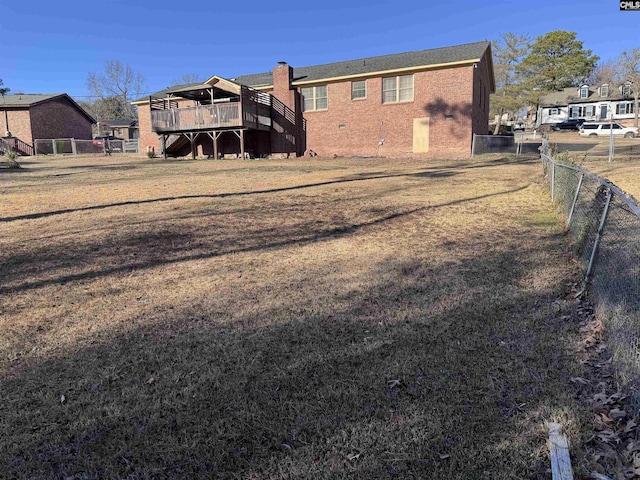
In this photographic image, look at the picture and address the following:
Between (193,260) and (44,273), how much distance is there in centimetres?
174

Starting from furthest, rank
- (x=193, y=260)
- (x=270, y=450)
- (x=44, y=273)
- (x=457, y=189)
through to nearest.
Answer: (x=457, y=189) → (x=193, y=260) → (x=44, y=273) → (x=270, y=450)

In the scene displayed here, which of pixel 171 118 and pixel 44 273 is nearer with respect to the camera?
pixel 44 273

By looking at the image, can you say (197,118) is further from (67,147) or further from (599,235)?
Answer: (599,235)

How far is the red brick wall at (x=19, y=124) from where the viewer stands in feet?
127

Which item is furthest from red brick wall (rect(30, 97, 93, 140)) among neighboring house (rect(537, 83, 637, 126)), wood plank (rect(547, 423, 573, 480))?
neighboring house (rect(537, 83, 637, 126))

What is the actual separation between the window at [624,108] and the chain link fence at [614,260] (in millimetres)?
64687

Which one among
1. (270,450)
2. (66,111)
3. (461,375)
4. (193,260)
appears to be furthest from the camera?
(66,111)

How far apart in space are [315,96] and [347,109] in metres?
2.37

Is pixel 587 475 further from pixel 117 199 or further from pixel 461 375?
pixel 117 199

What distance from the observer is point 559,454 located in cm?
238

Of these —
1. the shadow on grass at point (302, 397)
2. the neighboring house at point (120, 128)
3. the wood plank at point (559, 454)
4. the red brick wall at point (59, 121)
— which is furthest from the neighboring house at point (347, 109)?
the neighboring house at point (120, 128)

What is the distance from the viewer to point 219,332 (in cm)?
392

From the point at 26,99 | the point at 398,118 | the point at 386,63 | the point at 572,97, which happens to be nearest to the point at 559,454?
the point at 398,118

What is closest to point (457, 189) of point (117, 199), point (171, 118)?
point (117, 199)
